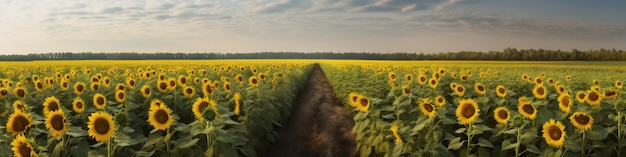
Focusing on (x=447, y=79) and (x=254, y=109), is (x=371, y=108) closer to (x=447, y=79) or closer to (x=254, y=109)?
(x=254, y=109)

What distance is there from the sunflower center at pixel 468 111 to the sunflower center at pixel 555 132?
905 mm

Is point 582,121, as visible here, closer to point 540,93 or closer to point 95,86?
point 540,93

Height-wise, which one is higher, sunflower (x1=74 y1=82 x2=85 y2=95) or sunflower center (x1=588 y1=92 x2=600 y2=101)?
sunflower center (x1=588 y1=92 x2=600 y2=101)

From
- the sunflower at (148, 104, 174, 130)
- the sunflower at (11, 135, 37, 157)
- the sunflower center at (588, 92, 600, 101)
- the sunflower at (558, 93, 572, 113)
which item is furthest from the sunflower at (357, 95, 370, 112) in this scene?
the sunflower at (11, 135, 37, 157)

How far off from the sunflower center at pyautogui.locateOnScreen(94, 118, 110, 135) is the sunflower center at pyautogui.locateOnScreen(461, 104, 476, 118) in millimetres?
4128

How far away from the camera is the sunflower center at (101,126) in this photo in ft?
14.1

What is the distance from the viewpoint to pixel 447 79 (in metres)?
13.3

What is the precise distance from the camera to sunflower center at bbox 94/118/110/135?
14.1 feet

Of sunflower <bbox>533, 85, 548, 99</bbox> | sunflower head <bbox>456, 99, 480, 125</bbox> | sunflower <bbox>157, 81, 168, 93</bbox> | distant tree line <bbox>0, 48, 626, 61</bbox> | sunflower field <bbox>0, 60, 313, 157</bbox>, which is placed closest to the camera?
sunflower field <bbox>0, 60, 313, 157</bbox>

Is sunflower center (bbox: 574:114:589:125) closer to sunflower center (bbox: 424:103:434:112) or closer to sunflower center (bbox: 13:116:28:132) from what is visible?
sunflower center (bbox: 424:103:434:112)

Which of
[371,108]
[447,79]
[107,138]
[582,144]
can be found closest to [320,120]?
[447,79]

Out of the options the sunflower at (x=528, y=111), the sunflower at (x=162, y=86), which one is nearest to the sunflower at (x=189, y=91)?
the sunflower at (x=162, y=86)

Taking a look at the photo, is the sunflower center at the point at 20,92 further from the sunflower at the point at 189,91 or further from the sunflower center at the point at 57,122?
the sunflower center at the point at 57,122

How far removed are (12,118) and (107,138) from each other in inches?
43.9
